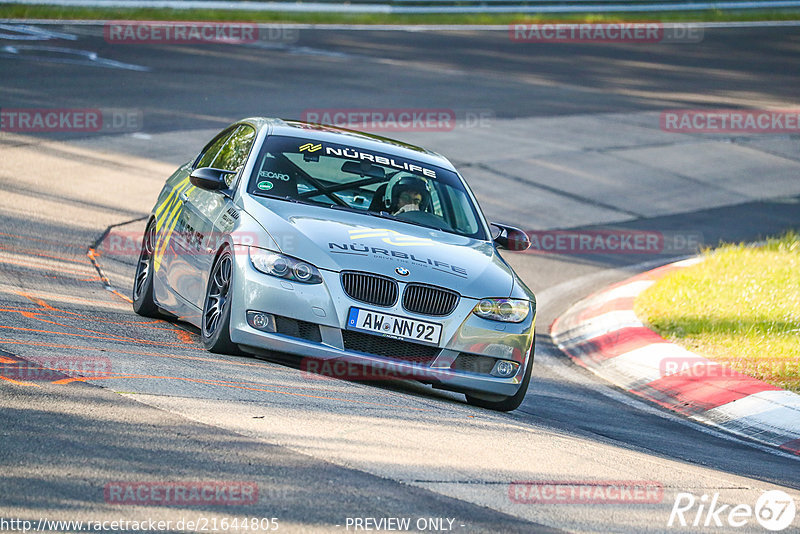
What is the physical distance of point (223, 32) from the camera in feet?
86.6

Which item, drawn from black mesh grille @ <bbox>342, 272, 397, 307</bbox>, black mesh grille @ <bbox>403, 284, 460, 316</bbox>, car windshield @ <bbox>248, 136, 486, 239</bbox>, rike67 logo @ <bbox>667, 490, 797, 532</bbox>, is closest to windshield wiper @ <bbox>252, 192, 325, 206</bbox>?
car windshield @ <bbox>248, 136, 486, 239</bbox>

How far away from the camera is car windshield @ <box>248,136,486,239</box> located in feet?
25.8

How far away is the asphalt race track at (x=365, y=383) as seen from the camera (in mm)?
4867

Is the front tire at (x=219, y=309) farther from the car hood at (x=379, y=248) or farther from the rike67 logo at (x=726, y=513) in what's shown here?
the rike67 logo at (x=726, y=513)

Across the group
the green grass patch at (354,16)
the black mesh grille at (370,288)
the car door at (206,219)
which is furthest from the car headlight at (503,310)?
the green grass patch at (354,16)

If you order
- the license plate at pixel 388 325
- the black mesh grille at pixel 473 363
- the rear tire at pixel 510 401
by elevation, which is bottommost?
the rear tire at pixel 510 401

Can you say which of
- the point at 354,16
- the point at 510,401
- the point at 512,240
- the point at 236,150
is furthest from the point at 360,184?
the point at 354,16

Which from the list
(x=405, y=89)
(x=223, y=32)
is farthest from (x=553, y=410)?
(x=223, y=32)

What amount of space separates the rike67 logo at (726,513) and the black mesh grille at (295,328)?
2.35 metres

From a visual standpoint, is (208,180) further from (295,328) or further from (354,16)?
(354,16)

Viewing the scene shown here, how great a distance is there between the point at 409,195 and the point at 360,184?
0.36 meters

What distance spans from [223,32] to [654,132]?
10723 mm

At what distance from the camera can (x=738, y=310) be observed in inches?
411

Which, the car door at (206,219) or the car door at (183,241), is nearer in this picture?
the car door at (206,219)
